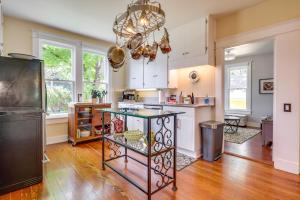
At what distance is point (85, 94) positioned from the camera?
4520 mm

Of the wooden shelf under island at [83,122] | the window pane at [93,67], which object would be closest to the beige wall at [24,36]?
the wooden shelf under island at [83,122]

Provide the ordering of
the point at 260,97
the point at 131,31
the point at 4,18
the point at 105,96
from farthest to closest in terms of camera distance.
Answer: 1. the point at 260,97
2. the point at 105,96
3. the point at 4,18
4. the point at 131,31

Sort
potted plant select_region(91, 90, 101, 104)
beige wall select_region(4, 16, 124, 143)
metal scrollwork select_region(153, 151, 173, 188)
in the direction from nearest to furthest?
metal scrollwork select_region(153, 151, 173, 188) → beige wall select_region(4, 16, 124, 143) → potted plant select_region(91, 90, 101, 104)

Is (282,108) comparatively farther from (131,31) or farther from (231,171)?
(131,31)

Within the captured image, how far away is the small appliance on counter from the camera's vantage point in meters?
5.06

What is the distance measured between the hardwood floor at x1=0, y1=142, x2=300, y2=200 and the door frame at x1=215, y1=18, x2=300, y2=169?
571 millimetres

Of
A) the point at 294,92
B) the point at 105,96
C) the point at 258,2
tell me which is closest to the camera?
the point at 294,92

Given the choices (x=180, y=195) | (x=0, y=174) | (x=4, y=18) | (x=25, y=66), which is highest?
(x=4, y=18)

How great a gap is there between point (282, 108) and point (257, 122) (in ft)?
12.9

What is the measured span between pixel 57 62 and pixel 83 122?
1.57 meters

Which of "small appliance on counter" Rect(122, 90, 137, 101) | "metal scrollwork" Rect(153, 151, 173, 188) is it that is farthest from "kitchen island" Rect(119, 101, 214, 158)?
"small appliance on counter" Rect(122, 90, 137, 101)

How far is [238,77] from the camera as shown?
6465 mm

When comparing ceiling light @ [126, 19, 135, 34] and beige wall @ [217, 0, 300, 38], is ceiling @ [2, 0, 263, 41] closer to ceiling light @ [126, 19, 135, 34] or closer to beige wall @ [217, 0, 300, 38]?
beige wall @ [217, 0, 300, 38]

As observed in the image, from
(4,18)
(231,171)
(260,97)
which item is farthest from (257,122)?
(4,18)
